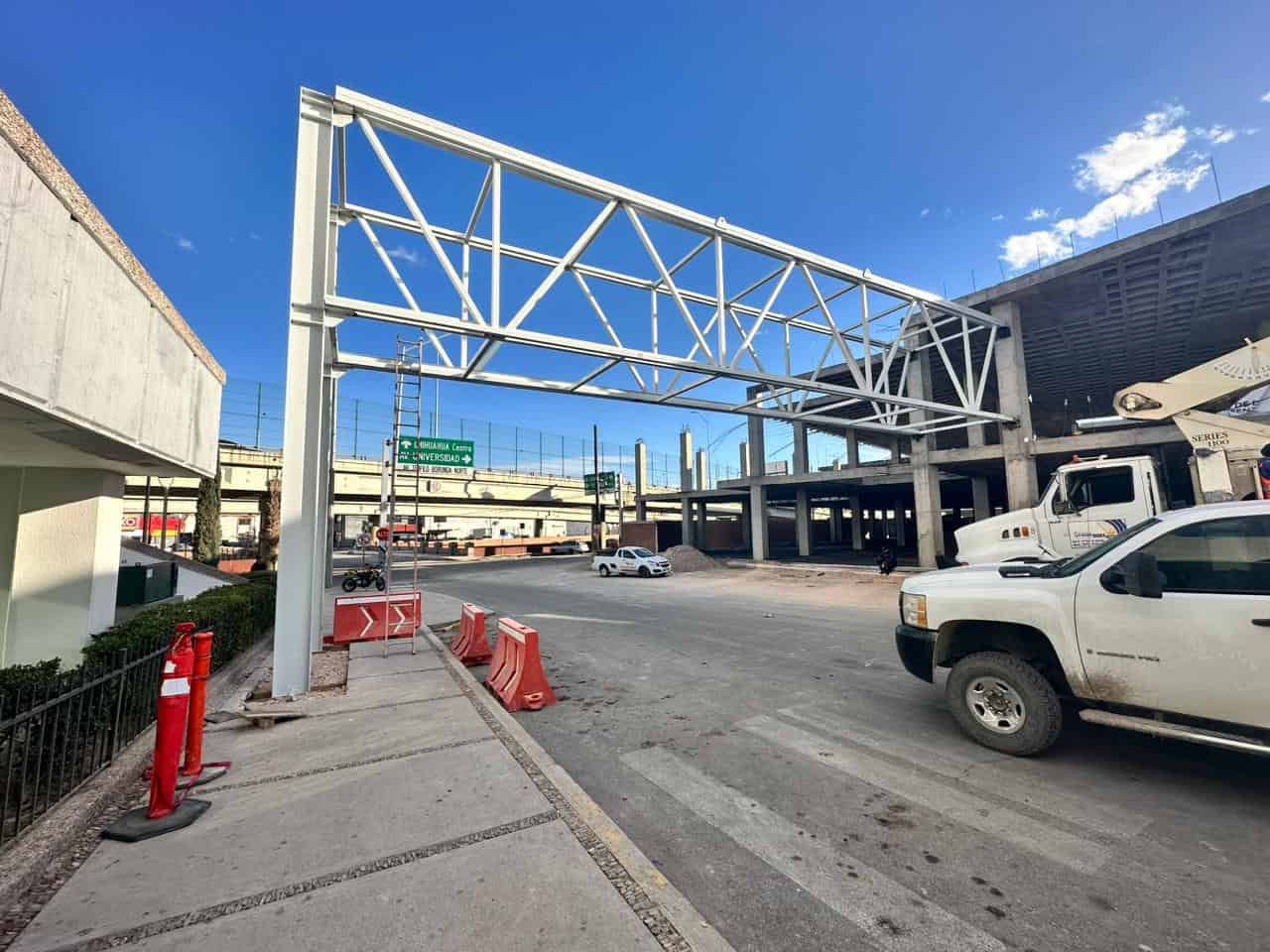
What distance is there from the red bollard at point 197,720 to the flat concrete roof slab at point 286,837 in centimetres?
43

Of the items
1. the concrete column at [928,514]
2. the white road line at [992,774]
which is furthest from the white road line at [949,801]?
the concrete column at [928,514]

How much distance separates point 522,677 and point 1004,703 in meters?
4.95

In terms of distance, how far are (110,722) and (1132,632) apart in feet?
27.5

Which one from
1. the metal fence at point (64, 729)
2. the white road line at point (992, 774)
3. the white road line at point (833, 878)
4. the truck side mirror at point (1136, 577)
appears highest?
the truck side mirror at point (1136, 577)

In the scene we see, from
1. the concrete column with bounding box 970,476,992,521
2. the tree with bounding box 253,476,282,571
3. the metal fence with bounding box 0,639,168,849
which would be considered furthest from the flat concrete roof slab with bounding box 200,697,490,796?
the concrete column with bounding box 970,476,992,521

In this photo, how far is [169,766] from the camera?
377cm

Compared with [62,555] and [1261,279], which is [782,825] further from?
[1261,279]

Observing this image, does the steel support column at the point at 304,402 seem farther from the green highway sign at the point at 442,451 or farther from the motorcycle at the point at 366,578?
the motorcycle at the point at 366,578

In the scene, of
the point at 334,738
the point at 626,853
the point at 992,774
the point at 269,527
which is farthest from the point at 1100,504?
the point at 269,527

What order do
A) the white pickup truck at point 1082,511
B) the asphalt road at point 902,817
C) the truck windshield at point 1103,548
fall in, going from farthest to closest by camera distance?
the white pickup truck at point 1082,511, the truck windshield at point 1103,548, the asphalt road at point 902,817

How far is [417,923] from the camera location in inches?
102

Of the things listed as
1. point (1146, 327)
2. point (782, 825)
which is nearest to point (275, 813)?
point (782, 825)

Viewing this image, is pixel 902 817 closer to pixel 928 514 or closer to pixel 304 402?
pixel 304 402

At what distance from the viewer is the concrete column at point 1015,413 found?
19391 millimetres
